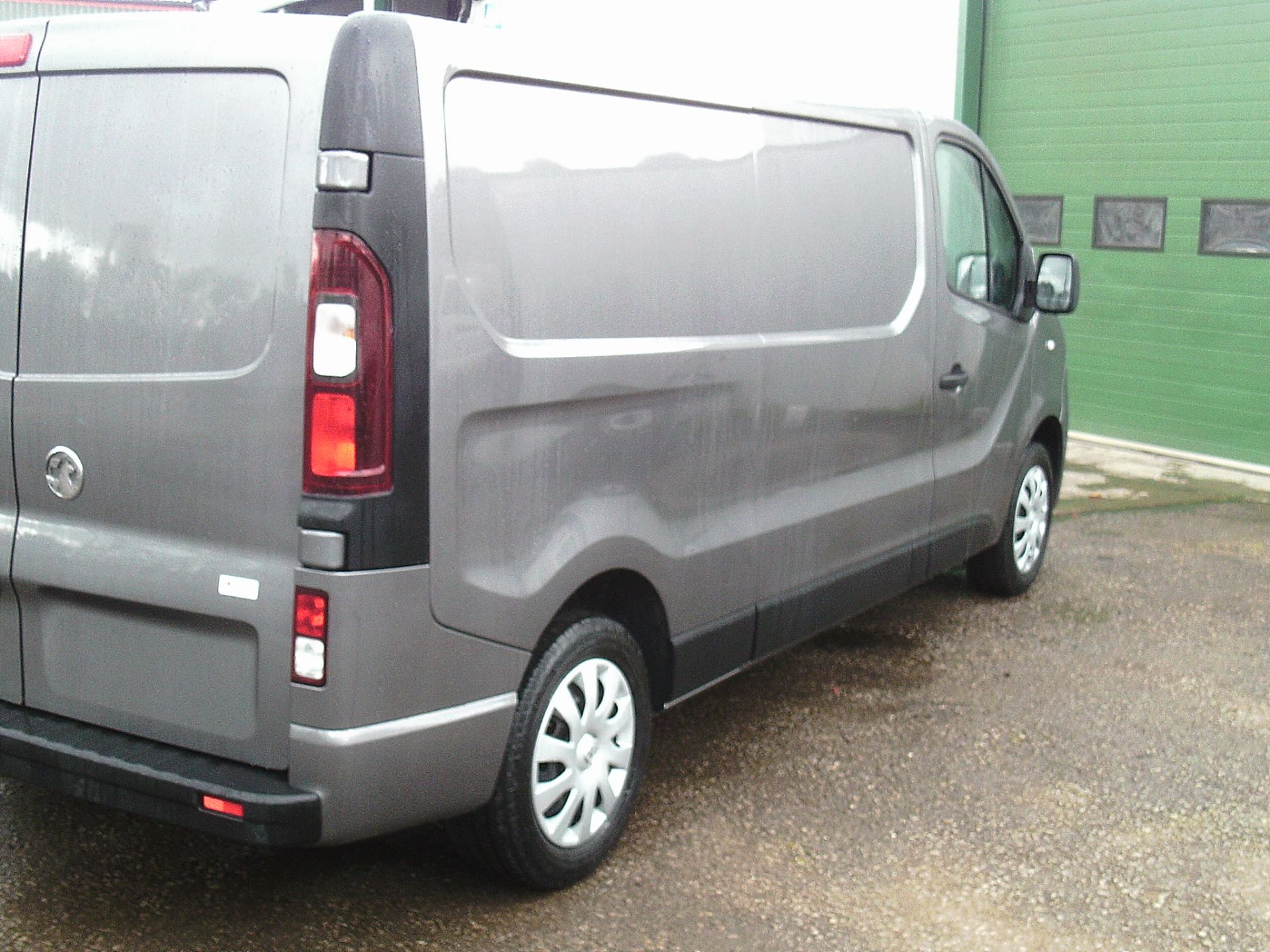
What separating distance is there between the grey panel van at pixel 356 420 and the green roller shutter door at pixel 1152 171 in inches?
249

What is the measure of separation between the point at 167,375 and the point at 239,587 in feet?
1.56

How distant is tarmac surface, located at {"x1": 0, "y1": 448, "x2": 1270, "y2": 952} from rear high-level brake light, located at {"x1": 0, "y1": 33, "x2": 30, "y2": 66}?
6.24ft

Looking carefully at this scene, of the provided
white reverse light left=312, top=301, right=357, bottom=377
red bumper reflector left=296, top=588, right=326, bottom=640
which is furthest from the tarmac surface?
white reverse light left=312, top=301, right=357, bottom=377

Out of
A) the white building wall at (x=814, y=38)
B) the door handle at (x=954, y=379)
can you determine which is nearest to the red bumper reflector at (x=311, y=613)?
the door handle at (x=954, y=379)

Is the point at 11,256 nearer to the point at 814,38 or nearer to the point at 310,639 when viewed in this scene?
the point at 310,639

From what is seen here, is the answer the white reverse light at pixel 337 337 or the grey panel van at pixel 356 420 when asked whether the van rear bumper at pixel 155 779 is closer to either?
the grey panel van at pixel 356 420

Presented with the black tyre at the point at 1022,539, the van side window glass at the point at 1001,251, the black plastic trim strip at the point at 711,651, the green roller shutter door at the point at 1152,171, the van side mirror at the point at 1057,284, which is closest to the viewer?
the black plastic trim strip at the point at 711,651

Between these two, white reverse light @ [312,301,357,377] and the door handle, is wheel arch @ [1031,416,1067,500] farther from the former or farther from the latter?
white reverse light @ [312,301,357,377]

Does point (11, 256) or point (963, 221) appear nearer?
point (11, 256)

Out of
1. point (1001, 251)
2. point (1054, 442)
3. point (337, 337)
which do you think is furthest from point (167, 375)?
point (1054, 442)

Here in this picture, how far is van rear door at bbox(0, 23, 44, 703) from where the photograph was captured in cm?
329

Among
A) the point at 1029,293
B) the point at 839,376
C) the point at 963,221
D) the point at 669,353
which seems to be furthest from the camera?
the point at 1029,293

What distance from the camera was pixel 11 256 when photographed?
10.8 ft

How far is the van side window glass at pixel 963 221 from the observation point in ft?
17.2
